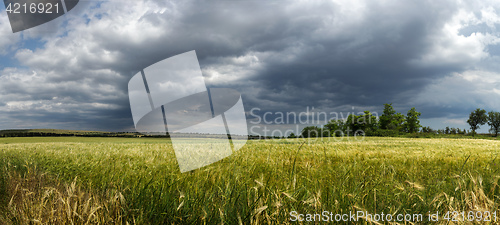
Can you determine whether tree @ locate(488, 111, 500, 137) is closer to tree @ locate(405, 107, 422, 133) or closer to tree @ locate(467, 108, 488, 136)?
tree @ locate(467, 108, 488, 136)

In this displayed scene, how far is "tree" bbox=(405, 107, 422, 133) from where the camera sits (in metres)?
56.6

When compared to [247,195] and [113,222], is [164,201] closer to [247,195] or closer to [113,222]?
[113,222]

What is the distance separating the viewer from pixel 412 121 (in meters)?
56.5

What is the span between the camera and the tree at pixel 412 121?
186ft

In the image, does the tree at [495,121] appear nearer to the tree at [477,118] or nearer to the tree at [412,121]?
the tree at [477,118]

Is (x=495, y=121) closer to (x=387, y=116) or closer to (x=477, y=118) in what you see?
(x=477, y=118)

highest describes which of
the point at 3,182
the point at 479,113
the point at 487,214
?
the point at 479,113

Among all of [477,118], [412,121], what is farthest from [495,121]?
[412,121]

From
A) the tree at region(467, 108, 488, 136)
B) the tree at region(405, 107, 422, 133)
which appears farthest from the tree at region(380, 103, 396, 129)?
the tree at region(467, 108, 488, 136)

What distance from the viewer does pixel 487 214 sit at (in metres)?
2.26

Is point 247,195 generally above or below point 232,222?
above

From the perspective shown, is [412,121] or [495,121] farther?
[495,121]

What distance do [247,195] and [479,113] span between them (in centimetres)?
9266

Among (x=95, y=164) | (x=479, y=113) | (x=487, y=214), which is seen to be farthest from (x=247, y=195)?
(x=479, y=113)
